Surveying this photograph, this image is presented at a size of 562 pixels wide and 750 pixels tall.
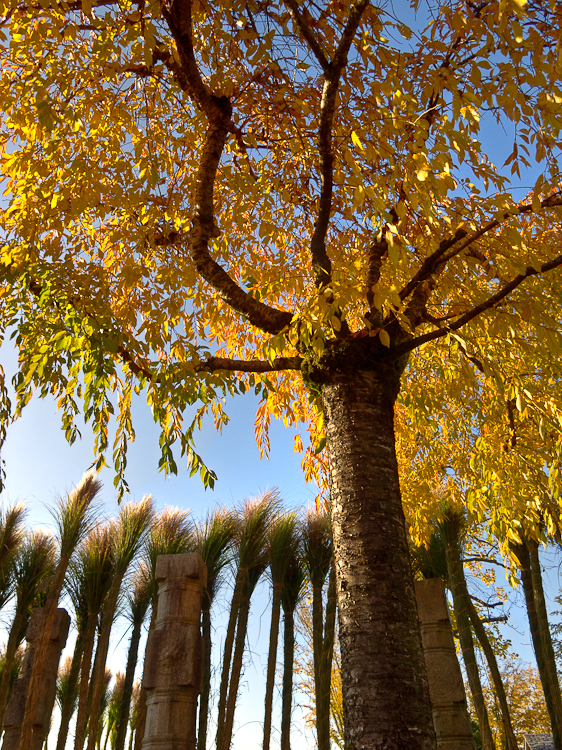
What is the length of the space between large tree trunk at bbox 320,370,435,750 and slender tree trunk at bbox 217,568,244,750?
6.88 metres

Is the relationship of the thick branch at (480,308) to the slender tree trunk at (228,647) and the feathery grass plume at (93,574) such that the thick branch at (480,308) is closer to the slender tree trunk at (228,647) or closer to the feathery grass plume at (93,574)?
the slender tree trunk at (228,647)

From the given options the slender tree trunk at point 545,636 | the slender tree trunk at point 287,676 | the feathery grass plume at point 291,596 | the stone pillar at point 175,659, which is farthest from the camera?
the feathery grass plume at point 291,596

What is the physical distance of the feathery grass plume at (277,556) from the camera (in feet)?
31.2

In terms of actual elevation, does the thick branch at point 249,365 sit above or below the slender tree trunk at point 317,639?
above

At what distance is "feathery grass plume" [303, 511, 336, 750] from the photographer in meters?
8.56

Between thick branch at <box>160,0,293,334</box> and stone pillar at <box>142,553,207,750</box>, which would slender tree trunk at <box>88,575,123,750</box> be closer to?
stone pillar at <box>142,553,207,750</box>

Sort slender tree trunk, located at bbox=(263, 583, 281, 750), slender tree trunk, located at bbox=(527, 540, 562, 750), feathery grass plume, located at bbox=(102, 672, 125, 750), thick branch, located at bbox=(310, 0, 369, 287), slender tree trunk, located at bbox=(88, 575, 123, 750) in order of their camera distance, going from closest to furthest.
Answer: thick branch, located at bbox=(310, 0, 369, 287) → slender tree trunk, located at bbox=(88, 575, 123, 750) → slender tree trunk, located at bbox=(527, 540, 562, 750) → slender tree trunk, located at bbox=(263, 583, 281, 750) → feathery grass plume, located at bbox=(102, 672, 125, 750)

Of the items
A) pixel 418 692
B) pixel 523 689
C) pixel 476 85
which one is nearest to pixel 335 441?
pixel 418 692

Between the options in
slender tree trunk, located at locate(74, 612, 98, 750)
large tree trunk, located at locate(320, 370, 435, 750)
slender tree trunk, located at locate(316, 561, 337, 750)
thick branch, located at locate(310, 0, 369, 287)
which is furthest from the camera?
slender tree trunk, located at locate(316, 561, 337, 750)

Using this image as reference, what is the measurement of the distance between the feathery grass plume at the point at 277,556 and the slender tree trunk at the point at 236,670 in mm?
474

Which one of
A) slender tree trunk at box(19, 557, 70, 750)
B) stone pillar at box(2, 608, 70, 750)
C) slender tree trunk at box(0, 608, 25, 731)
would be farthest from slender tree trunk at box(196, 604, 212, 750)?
slender tree trunk at box(0, 608, 25, 731)

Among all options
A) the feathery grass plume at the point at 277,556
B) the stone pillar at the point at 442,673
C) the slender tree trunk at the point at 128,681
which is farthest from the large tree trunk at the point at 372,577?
the slender tree trunk at the point at 128,681

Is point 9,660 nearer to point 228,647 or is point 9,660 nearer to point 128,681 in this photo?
point 128,681

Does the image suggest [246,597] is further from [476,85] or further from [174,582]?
[476,85]
